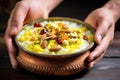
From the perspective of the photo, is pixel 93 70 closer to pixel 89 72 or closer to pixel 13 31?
pixel 89 72

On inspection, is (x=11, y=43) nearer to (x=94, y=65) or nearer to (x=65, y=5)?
(x=94, y=65)

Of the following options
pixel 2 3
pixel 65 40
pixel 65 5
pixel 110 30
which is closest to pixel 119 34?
pixel 110 30

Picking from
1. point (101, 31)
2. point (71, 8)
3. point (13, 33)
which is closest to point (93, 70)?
point (101, 31)

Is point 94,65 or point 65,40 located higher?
point 65,40

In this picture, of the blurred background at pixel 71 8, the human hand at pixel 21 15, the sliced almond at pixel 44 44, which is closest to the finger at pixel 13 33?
the human hand at pixel 21 15

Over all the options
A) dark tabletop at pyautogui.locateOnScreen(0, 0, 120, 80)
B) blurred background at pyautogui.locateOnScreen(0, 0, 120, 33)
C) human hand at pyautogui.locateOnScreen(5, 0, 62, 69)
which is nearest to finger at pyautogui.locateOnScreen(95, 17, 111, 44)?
dark tabletop at pyautogui.locateOnScreen(0, 0, 120, 80)
